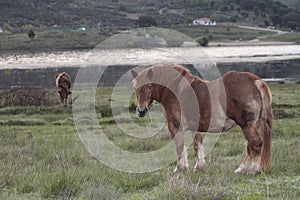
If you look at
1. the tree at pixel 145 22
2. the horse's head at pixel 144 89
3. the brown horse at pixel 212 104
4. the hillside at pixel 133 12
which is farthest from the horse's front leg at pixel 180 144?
the tree at pixel 145 22

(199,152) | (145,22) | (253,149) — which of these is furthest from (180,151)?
(145,22)

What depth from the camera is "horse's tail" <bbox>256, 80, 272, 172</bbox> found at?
24.8 ft

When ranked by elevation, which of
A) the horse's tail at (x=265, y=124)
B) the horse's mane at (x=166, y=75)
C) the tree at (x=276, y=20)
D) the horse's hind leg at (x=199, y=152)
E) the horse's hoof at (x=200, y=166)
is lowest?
the tree at (x=276, y=20)

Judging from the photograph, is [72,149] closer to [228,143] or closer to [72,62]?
[228,143]

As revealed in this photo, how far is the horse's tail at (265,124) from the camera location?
24.8 ft

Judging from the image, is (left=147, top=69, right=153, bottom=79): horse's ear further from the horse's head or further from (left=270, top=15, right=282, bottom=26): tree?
(left=270, top=15, right=282, bottom=26): tree

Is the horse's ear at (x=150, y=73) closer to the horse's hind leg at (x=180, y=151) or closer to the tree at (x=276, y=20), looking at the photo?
the horse's hind leg at (x=180, y=151)

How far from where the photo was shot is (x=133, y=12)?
436 ft

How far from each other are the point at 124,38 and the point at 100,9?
45733 mm

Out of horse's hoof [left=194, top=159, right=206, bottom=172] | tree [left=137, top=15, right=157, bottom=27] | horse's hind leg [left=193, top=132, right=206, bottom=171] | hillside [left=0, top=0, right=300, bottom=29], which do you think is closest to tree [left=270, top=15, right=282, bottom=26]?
hillside [left=0, top=0, right=300, bottom=29]

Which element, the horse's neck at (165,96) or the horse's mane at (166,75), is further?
the horse's neck at (165,96)

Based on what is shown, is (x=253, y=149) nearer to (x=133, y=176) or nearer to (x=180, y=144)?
(x=180, y=144)

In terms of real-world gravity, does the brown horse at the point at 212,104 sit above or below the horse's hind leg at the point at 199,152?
above

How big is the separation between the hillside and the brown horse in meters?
97.6
